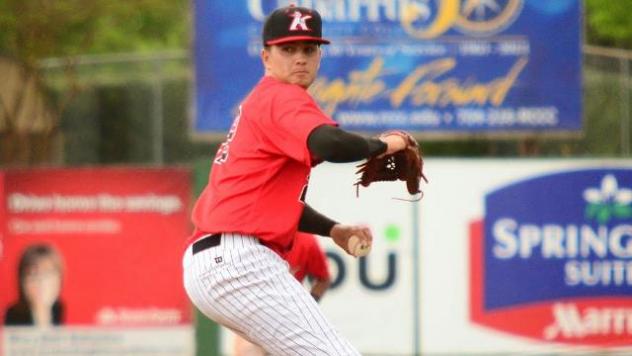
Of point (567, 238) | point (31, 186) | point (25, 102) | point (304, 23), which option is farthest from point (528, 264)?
point (25, 102)

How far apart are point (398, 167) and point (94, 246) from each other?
5.27 metres

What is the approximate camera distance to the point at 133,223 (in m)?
10.3

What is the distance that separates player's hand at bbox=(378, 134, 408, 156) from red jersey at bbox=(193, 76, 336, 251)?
275mm

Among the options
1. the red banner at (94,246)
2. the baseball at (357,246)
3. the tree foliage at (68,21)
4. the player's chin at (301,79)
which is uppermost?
the tree foliage at (68,21)

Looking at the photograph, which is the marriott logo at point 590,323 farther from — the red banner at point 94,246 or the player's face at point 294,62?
the player's face at point 294,62

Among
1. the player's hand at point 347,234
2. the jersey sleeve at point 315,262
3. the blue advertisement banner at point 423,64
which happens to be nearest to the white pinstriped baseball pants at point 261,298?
the player's hand at point 347,234

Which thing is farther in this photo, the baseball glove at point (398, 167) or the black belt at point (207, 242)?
the baseball glove at point (398, 167)

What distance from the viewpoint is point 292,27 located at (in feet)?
16.8

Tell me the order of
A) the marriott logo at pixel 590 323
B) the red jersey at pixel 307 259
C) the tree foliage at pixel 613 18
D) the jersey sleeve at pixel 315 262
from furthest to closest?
1. the tree foliage at pixel 613 18
2. the marriott logo at pixel 590 323
3. the jersey sleeve at pixel 315 262
4. the red jersey at pixel 307 259

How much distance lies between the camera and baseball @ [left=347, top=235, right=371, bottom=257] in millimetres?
5508

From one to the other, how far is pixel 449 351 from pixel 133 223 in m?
2.32

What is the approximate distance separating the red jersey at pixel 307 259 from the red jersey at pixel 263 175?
9.50 ft

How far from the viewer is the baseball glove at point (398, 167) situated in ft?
17.2

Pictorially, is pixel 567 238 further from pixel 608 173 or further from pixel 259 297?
pixel 259 297
